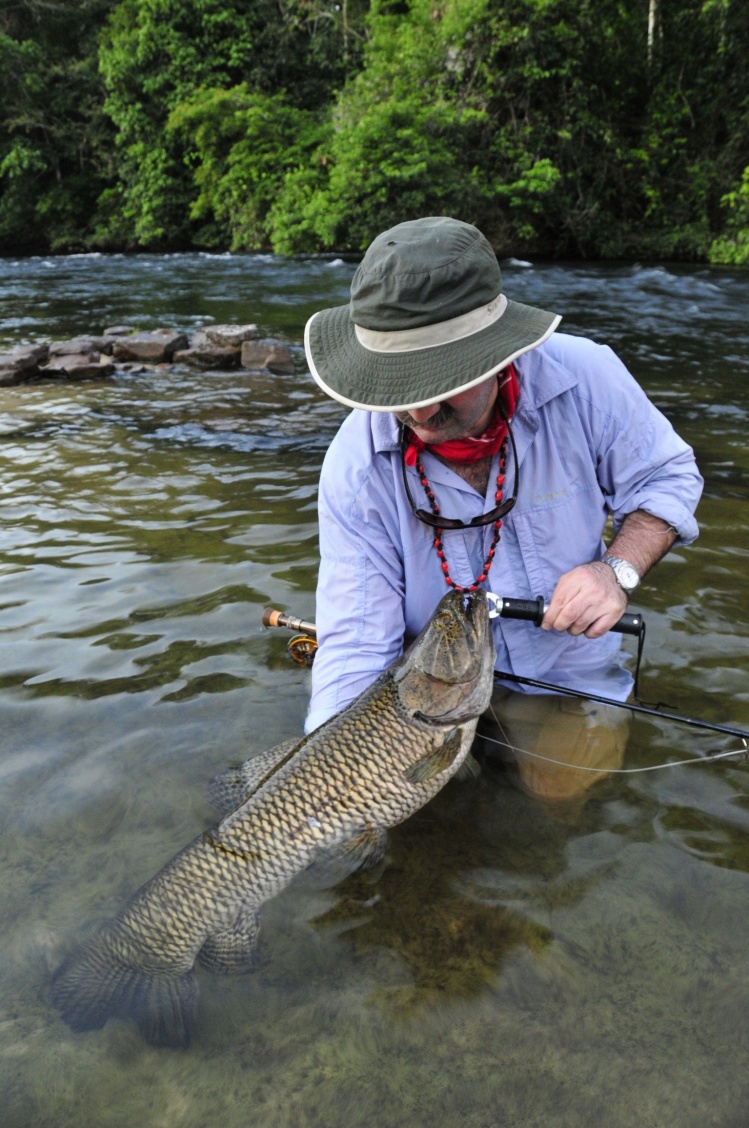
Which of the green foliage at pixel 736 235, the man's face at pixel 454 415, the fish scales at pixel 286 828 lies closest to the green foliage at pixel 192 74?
the green foliage at pixel 736 235

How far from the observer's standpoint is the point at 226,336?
35.6 feet

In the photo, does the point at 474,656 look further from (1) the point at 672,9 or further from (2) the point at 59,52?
(2) the point at 59,52

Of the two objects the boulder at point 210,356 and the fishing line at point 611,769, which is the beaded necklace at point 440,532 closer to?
the fishing line at point 611,769

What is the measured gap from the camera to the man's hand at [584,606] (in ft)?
8.16

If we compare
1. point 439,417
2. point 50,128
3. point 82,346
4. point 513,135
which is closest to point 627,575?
point 439,417

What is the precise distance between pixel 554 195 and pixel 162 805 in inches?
882

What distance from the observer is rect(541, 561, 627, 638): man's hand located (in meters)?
2.49

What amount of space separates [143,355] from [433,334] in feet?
30.7

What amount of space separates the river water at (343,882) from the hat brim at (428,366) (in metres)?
1.65

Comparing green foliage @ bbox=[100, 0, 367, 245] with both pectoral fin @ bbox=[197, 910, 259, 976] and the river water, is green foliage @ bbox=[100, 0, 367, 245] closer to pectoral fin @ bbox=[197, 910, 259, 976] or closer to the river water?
the river water

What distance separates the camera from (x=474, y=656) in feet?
8.16

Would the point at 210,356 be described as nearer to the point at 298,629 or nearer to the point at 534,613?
the point at 298,629

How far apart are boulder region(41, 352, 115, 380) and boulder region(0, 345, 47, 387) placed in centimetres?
18

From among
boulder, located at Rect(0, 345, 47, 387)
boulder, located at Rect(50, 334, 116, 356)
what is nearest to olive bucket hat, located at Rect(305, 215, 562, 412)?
boulder, located at Rect(0, 345, 47, 387)
